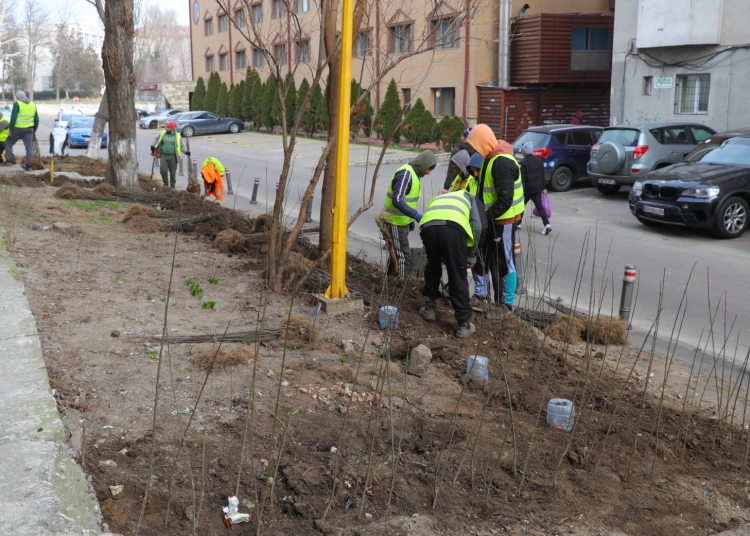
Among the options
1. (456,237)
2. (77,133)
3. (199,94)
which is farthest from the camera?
(199,94)

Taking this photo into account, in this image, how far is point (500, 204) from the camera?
7.57 metres

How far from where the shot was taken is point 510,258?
7.78 metres

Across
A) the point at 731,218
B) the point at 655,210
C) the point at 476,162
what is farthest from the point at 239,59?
the point at 476,162

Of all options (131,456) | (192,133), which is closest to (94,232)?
(131,456)

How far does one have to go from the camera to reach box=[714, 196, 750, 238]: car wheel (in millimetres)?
12656

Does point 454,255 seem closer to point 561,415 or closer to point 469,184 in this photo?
point 469,184

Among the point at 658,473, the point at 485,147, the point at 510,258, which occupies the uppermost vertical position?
the point at 485,147

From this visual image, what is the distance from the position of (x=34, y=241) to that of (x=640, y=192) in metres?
9.82

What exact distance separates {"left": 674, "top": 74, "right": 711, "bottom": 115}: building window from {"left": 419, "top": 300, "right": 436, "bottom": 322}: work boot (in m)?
18.3

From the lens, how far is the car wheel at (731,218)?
41.5 feet

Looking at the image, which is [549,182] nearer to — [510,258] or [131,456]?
[510,258]

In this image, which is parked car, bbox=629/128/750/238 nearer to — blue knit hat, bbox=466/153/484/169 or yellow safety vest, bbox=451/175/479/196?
yellow safety vest, bbox=451/175/479/196

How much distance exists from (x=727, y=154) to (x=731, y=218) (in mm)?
1760

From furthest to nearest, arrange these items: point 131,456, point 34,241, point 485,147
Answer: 1. point 34,241
2. point 485,147
3. point 131,456
